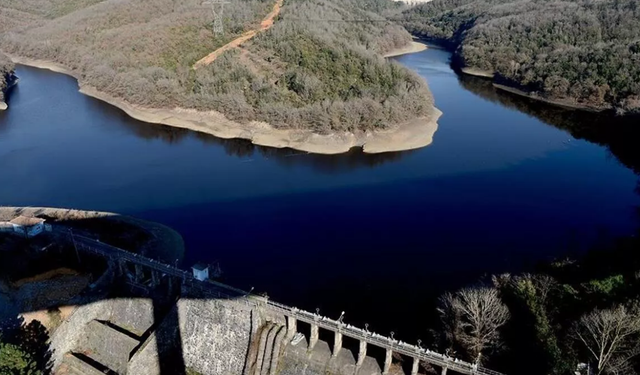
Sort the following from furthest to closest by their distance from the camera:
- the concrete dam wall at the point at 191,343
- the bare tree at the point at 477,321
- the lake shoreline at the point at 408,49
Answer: the lake shoreline at the point at 408,49 < the concrete dam wall at the point at 191,343 < the bare tree at the point at 477,321

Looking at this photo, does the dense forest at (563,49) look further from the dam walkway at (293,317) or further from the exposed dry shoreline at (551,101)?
the dam walkway at (293,317)

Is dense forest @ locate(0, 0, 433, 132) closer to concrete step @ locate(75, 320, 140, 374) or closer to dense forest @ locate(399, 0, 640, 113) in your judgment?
dense forest @ locate(399, 0, 640, 113)

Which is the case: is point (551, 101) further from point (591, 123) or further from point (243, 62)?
point (243, 62)

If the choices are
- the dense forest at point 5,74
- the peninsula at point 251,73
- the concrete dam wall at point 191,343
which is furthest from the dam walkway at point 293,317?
the dense forest at point 5,74

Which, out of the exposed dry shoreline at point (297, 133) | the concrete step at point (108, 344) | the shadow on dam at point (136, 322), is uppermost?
the exposed dry shoreline at point (297, 133)

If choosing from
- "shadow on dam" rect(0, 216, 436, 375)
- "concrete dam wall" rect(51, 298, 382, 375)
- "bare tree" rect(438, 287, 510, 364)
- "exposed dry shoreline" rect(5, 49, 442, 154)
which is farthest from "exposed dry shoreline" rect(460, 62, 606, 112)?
"concrete dam wall" rect(51, 298, 382, 375)

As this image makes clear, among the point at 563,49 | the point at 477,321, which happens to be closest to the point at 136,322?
the point at 477,321
